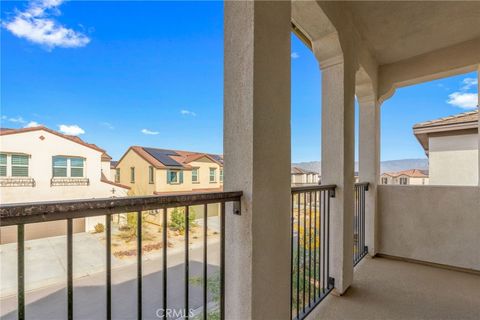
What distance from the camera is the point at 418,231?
2.90m

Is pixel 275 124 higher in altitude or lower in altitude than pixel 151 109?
lower

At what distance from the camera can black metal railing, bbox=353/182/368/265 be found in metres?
2.90

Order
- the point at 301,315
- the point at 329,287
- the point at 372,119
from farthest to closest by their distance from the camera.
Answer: the point at 372,119 → the point at 329,287 → the point at 301,315

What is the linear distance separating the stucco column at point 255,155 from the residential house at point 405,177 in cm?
272

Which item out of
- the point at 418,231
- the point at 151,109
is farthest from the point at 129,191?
the point at 418,231

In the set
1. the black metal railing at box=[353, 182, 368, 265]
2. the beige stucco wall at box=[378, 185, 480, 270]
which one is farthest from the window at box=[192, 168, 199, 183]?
the beige stucco wall at box=[378, 185, 480, 270]

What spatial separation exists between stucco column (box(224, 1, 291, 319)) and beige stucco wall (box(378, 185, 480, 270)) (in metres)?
2.47

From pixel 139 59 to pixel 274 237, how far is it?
2056mm

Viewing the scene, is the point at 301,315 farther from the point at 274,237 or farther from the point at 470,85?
the point at 470,85

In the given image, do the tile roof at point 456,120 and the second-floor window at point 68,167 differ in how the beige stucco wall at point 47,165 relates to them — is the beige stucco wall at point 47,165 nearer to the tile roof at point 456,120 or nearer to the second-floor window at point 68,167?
the second-floor window at point 68,167

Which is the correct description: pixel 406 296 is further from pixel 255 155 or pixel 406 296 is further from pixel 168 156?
pixel 168 156

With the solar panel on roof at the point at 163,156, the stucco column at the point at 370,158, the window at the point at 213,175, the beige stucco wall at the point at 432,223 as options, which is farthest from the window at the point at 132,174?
the beige stucco wall at the point at 432,223

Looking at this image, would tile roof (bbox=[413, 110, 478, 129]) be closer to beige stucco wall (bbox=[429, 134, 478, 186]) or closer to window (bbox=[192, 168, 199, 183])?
beige stucco wall (bbox=[429, 134, 478, 186])

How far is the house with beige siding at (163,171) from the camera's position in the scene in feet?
6.02
